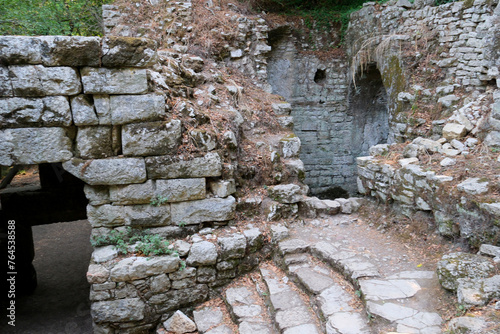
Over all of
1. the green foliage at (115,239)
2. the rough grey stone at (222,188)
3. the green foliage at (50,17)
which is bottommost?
the green foliage at (115,239)

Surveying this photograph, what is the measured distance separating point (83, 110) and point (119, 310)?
2.27 meters

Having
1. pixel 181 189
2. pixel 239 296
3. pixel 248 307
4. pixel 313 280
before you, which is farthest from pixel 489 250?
pixel 181 189

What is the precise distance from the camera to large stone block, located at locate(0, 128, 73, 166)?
145 inches

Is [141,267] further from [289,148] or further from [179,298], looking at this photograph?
[289,148]

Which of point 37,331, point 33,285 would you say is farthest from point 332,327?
point 33,285

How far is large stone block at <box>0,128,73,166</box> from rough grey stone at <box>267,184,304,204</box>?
2.61 metres

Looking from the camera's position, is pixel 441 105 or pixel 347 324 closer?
pixel 347 324

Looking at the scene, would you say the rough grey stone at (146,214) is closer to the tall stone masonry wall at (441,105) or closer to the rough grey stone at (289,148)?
the rough grey stone at (289,148)

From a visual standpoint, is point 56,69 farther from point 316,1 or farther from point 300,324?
point 316,1

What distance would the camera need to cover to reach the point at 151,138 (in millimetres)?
4000

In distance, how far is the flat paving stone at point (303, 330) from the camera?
121 inches

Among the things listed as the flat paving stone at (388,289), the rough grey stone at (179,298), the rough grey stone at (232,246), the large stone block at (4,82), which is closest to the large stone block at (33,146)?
the large stone block at (4,82)

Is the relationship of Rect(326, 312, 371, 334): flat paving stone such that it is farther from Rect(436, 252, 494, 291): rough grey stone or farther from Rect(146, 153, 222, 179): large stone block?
Rect(146, 153, 222, 179): large stone block

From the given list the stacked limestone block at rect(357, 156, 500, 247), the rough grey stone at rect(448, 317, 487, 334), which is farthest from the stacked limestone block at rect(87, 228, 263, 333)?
the rough grey stone at rect(448, 317, 487, 334)
